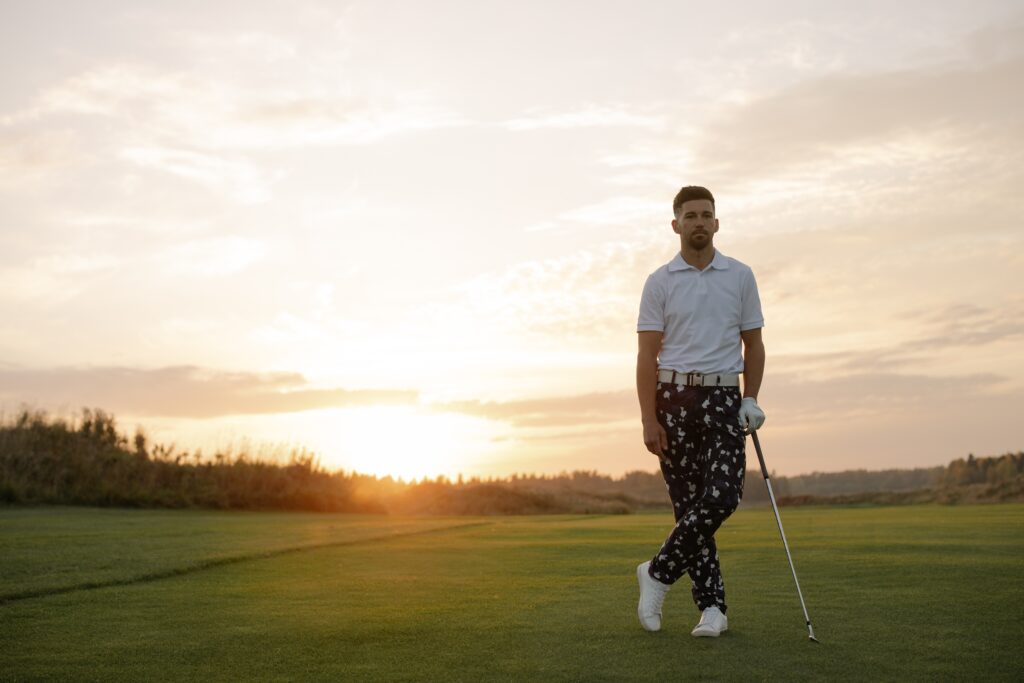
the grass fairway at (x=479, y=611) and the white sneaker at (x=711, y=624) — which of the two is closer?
the grass fairway at (x=479, y=611)

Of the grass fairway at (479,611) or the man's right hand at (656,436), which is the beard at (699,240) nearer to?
the man's right hand at (656,436)

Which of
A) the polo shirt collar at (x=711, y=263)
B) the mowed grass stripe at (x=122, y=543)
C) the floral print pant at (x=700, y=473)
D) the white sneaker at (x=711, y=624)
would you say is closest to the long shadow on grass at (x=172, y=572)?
the mowed grass stripe at (x=122, y=543)

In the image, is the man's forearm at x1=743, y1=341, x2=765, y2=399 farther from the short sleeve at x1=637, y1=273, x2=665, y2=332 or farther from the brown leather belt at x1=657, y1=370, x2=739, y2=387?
the short sleeve at x1=637, y1=273, x2=665, y2=332

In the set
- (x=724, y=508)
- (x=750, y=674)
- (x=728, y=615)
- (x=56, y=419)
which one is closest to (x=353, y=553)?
(x=728, y=615)

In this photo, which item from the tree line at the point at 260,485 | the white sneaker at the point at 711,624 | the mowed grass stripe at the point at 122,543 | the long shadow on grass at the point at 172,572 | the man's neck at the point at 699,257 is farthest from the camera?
the tree line at the point at 260,485

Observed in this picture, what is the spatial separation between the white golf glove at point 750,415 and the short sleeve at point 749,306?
1.24ft

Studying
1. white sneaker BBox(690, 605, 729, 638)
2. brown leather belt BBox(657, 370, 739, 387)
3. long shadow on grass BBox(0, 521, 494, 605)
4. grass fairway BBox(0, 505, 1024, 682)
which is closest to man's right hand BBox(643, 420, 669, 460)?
brown leather belt BBox(657, 370, 739, 387)

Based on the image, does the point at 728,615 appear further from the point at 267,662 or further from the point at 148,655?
the point at 148,655

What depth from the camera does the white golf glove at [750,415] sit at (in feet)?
16.0

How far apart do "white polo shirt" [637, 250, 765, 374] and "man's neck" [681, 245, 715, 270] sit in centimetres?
2

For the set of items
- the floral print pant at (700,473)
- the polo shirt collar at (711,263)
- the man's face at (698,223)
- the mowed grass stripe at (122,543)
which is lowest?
the mowed grass stripe at (122,543)

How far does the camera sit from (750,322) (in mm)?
5098

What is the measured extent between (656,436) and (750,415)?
0.46m

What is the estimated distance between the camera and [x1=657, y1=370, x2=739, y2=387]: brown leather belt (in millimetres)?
4926
